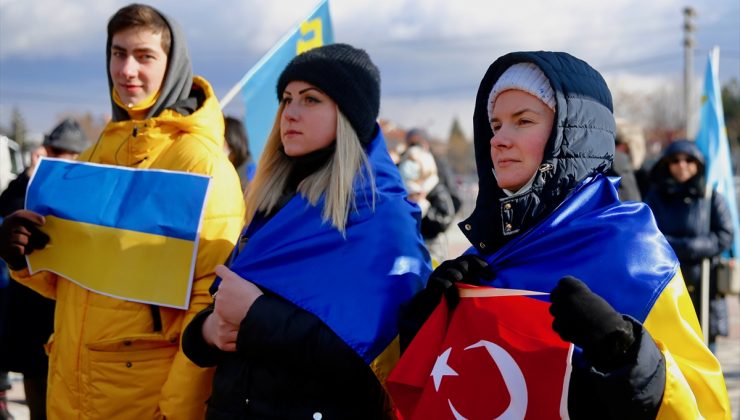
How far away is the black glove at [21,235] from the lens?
2992 millimetres

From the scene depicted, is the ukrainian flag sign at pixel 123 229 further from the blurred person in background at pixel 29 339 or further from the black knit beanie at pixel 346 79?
the blurred person in background at pixel 29 339

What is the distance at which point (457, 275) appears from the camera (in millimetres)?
2066

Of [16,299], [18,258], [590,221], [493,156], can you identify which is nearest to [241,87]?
[16,299]

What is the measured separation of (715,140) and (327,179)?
534cm

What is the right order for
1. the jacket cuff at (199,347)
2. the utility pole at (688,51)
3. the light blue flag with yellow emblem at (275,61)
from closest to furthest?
1. the jacket cuff at (199,347)
2. the light blue flag with yellow emblem at (275,61)
3. the utility pole at (688,51)

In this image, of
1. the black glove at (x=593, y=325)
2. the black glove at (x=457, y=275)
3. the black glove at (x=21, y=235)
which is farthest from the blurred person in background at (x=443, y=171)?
the black glove at (x=593, y=325)

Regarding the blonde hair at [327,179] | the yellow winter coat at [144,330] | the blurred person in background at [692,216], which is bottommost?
the blurred person in background at [692,216]

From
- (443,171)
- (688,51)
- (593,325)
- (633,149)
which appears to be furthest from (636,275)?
(688,51)

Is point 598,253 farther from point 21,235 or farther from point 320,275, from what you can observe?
point 21,235

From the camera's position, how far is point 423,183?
710cm

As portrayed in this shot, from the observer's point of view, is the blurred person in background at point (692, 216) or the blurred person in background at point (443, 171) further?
the blurred person in background at point (443, 171)

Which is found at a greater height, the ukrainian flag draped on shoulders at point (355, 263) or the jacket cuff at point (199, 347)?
the ukrainian flag draped on shoulders at point (355, 263)

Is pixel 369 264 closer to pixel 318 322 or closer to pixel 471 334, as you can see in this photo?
pixel 318 322

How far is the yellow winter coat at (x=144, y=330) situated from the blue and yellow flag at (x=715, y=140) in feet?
15.8
